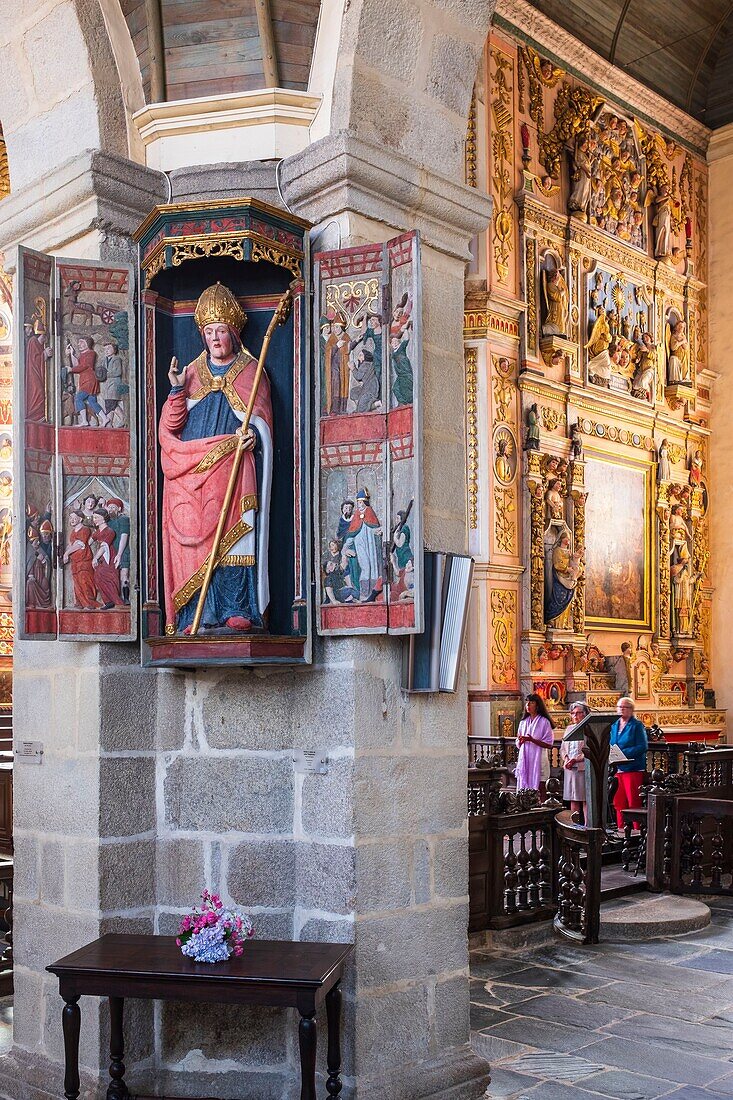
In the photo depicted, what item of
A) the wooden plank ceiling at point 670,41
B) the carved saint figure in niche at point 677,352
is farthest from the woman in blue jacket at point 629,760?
the wooden plank ceiling at point 670,41

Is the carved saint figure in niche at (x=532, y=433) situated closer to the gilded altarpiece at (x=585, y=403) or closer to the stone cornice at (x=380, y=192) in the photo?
the gilded altarpiece at (x=585, y=403)

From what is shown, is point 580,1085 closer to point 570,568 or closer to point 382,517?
point 382,517

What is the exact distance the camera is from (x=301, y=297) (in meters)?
4.31

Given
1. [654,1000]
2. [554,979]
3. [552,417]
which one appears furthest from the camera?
[552,417]

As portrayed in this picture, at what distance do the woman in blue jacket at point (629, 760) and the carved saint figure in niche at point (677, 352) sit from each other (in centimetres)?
620

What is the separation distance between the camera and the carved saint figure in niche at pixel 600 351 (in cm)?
1452

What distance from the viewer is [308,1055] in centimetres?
356

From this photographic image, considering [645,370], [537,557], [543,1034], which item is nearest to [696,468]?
[645,370]

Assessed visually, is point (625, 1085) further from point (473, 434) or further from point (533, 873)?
point (473, 434)

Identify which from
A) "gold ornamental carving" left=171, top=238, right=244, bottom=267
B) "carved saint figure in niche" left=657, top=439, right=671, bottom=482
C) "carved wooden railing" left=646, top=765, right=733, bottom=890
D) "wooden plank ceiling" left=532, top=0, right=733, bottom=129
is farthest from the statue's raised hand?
"carved saint figure in niche" left=657, top=439, right=671, bottom=482

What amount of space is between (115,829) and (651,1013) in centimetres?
275

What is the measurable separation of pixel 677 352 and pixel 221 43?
1222cm

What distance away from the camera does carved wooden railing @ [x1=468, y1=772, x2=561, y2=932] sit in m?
6.85

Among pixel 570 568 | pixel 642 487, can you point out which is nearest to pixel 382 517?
pixel 570 568
